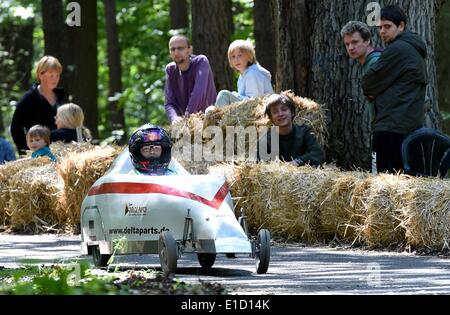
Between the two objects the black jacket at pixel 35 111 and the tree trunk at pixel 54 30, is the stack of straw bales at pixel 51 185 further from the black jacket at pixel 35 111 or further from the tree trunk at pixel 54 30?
the tree trunk at pixel 54 30

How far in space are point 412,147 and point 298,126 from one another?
72.2 inches

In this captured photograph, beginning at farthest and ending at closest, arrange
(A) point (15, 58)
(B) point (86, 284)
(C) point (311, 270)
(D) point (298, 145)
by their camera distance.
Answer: (A) point (15, 58) → (D) point (298, 145) → (C) point (311, 270) → (B) point (86, 284)

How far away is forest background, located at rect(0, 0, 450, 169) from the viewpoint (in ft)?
57.6

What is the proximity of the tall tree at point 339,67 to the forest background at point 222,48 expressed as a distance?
0.01 metres

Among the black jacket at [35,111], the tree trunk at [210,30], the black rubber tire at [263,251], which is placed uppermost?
the tree trunk at [210,30]

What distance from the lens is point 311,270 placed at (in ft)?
38.5

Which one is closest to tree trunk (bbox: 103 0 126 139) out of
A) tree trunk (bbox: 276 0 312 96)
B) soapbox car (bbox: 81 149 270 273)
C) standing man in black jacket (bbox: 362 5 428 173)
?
tree trunk (bbox: 276 0 312 96)

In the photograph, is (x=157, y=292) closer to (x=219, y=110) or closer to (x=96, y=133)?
(x=219, y=110)

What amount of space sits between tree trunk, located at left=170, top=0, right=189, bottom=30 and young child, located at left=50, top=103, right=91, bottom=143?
12.0 metres

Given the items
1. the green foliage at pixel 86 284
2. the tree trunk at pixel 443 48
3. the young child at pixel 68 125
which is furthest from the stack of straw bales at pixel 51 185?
the tree trunk at pixel 443 48

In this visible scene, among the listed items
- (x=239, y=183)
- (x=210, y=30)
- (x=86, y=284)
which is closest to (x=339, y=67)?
(x=239, y=183)

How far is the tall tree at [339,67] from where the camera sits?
1739cm

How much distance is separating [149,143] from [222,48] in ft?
38.0

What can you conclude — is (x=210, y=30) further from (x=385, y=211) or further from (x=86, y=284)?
(x=86, y=284)
